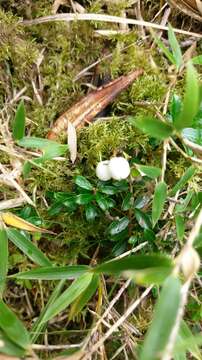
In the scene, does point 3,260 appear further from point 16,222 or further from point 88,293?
point 88,293

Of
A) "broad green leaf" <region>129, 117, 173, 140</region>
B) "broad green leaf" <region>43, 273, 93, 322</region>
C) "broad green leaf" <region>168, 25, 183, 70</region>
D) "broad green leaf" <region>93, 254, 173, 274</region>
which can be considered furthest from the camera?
"broad green leaf" <region>168, 25, 183, 70</region>

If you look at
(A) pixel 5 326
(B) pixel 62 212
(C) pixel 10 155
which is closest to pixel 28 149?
(C) pixel 10 155

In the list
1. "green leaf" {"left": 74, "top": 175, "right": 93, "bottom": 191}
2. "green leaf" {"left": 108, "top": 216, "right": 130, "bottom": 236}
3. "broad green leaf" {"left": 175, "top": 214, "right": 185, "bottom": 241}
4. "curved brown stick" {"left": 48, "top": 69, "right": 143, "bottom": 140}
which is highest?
"curved brown stick" {"left": 48, "top": 69, "right": 143, "bottom": 140}

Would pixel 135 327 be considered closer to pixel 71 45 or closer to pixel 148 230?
pixel 148 230

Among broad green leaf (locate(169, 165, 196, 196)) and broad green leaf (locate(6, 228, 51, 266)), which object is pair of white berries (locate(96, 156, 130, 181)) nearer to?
broad green leaf (locate(169, 165, 196, 196))

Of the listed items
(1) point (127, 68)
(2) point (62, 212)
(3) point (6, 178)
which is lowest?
(2) point (62, 212)

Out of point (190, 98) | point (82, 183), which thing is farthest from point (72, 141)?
point (190, 98)

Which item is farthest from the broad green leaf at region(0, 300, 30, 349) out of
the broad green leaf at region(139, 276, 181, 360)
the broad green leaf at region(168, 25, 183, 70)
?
the broad green leaf at region(168, 25, 183, 70)
